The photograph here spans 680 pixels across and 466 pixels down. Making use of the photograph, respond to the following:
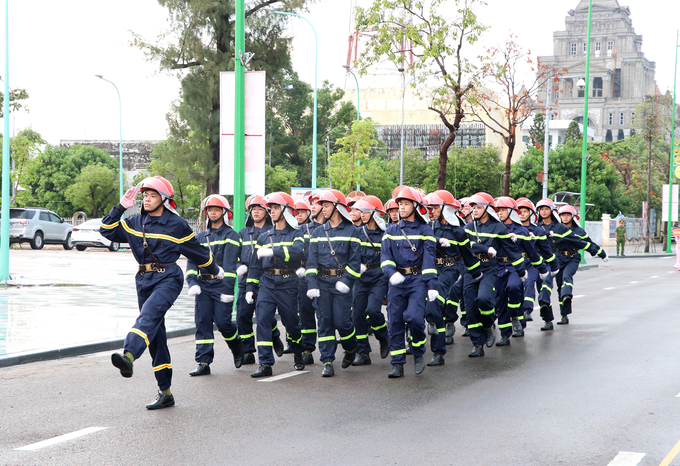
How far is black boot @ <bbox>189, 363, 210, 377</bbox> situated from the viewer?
338 inches

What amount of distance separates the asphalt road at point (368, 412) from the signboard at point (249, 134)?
13.0 feet

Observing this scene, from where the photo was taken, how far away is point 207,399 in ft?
24.2

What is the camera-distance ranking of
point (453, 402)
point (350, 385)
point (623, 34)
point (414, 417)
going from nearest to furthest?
1. point (414, 417)
2. point (453, 402)
3. point (350, 385)
4. point (623, 34)

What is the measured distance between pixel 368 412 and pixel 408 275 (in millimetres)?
2292

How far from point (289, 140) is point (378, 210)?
5624 cm

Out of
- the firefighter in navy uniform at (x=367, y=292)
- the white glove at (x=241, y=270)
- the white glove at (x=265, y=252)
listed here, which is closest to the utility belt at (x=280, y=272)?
the white glove at (x=265, y=252)

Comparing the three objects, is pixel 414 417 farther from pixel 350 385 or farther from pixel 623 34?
pixel 623 34

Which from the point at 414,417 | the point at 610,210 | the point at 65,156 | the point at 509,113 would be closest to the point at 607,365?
the point at 414,417

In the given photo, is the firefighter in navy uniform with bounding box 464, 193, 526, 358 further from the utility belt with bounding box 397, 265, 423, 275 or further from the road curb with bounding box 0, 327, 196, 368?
the road curb with bounding box 0, 327, 196, 368

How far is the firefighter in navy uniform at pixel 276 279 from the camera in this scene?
28.2ft

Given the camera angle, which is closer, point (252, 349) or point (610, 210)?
point (252, 349)

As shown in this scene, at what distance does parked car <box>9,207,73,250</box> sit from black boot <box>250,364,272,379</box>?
84.0 ft

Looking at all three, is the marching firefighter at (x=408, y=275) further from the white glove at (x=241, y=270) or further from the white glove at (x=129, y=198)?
the white glove at (x=129, y=198)

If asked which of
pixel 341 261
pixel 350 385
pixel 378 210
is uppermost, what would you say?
pixel 378 210
